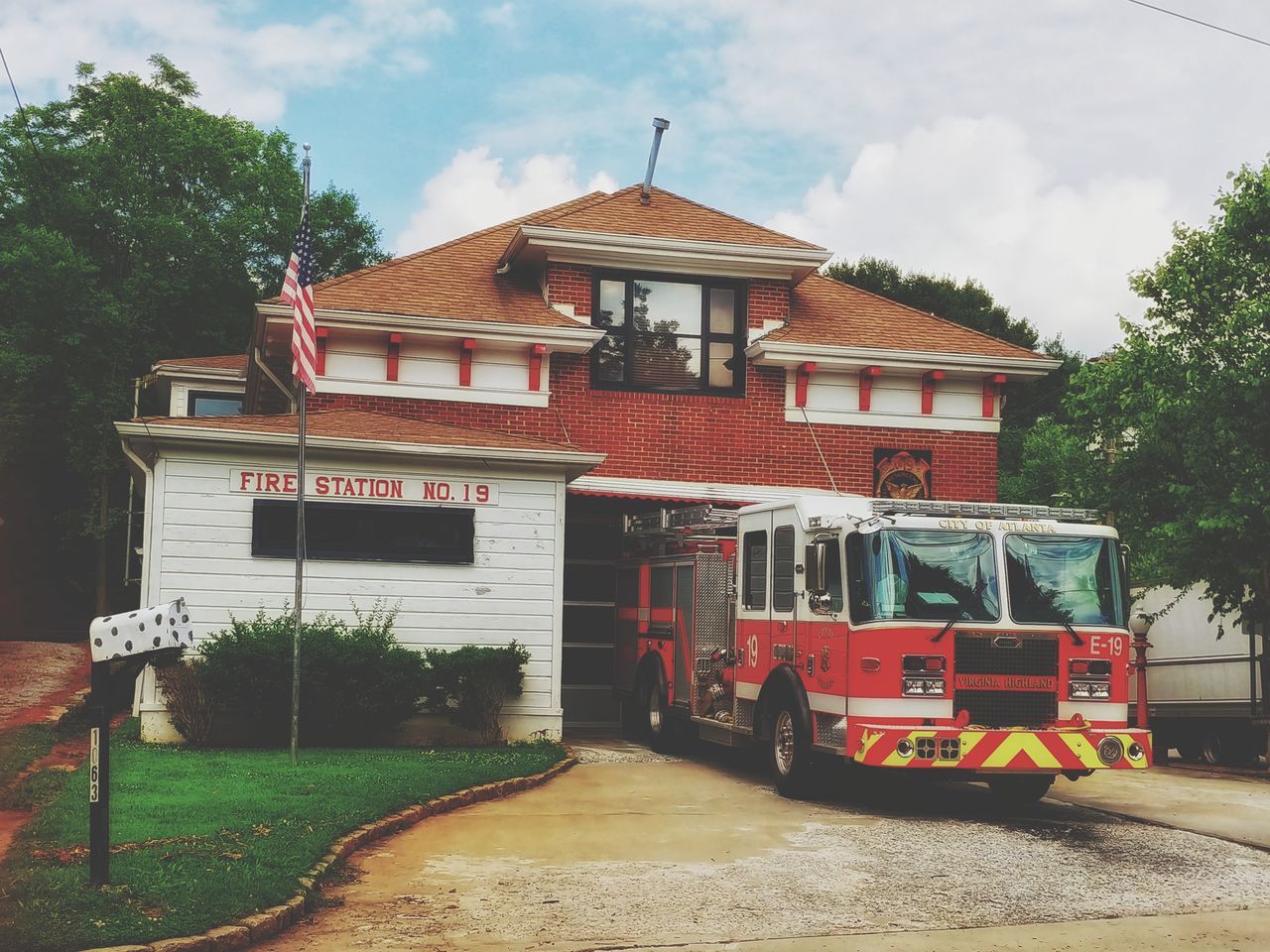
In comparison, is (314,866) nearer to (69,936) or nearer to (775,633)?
(69,936)

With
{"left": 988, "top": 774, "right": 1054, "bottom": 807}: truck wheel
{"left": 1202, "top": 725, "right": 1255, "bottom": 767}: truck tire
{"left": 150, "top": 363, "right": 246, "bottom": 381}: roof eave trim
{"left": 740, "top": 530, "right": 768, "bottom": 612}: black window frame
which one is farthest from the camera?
{"left": 150, "top": 363, "right": 246, "bottom": 381}: roof eave trim

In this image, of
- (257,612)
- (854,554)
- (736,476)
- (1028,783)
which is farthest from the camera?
(736,476)

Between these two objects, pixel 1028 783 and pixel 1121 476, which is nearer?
pixel 1028 783

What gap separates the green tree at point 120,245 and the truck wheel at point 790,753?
24.8 meters

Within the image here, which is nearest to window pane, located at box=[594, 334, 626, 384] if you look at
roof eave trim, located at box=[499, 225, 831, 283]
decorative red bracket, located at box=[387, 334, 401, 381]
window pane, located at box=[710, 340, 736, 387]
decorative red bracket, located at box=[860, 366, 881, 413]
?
roof eave trim, located at box=[499, 225, 831, 283]

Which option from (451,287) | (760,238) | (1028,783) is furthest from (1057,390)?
(1028,783)

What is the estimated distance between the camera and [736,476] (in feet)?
63.7

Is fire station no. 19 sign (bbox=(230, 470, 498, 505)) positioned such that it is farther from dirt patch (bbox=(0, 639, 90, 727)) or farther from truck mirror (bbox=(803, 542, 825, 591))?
truck mirror (bbox=(803, 542, 825, 591))

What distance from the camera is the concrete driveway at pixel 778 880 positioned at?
7.21 m

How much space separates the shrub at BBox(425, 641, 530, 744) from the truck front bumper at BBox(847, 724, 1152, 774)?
5.17m

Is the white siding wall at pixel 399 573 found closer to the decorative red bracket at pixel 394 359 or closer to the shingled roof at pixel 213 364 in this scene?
the decorative red bracket at pixel 394 359

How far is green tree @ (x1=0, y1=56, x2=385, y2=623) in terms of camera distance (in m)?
35.8

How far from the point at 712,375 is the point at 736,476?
1576 millimetres

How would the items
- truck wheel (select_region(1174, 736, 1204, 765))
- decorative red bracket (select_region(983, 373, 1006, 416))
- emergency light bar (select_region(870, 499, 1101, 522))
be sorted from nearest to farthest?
emergency light bar (select_region(870, 499, 1101, 522)) → truck wheel (select_region(1174, 736, 1204, 765)) → decorative red bracket (select_region(983, 373, 1006, 416))
